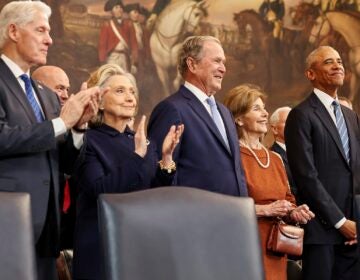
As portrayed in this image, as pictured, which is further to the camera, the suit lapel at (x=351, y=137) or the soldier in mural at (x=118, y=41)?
the soldier in mural at (x=118, y=41)

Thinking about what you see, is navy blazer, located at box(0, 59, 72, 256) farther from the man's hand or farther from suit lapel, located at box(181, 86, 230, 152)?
suit lapel, located at box(181, 86, 230, 152)

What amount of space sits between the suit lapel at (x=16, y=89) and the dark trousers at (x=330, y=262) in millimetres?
2099

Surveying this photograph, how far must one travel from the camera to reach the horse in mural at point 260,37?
9.85 m

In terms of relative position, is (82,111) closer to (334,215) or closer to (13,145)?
(13,145)

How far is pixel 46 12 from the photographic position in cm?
373

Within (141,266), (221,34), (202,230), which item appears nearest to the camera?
(141,266)

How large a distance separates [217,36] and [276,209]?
18.2 ft

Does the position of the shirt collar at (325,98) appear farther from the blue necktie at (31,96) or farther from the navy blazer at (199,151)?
the blue necktie at (31,96)

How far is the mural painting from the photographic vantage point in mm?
8914

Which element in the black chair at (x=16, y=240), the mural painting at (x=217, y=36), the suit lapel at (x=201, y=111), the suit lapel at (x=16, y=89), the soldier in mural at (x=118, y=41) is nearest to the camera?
the black chair at (x=16, y=240)

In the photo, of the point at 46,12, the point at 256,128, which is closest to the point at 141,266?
the point at 46,12

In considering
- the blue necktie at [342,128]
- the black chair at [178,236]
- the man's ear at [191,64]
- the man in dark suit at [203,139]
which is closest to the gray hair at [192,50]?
the man's ear at [191,64]

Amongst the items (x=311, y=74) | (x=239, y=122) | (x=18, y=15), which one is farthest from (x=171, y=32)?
(x=18, y=15)

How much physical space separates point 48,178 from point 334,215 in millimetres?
1992
